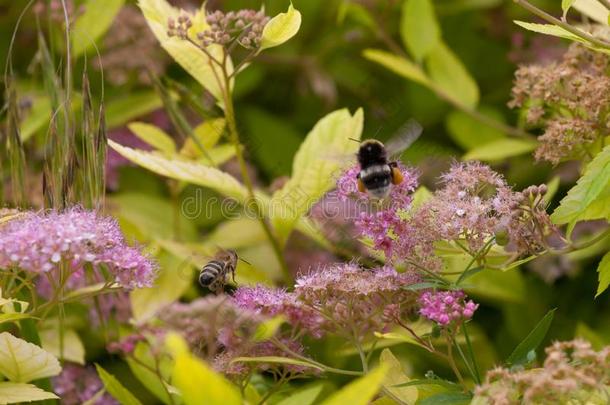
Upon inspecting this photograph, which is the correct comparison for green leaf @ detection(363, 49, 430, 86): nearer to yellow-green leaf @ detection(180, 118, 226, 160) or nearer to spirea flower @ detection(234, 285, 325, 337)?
yellow-green leaf @ detection(180, 118, 226, 160)

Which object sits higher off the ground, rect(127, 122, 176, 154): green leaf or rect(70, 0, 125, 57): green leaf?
rect(70, 0, 125, 57): green leaf

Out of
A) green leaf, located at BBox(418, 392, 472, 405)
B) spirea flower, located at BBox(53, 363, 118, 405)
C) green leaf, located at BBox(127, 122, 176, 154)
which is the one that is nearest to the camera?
green leaf, located at BBox(418, 392, 472, 405)

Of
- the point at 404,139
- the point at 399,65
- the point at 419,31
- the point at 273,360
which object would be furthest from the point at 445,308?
the point at 419,31

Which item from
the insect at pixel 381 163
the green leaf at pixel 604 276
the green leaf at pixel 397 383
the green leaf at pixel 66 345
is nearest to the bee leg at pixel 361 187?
the insect at pixel 381 163

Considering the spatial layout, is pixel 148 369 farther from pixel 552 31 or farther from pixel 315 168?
pixel 552 31

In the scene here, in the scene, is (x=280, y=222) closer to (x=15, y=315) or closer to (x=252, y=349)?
(x=252, y=349)

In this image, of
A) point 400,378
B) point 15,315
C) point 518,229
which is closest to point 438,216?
point 518,229

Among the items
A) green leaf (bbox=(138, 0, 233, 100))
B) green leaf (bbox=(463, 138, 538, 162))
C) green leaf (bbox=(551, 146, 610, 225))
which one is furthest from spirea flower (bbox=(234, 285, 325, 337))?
green leaf (bbox=(463, 138, 538, 162))

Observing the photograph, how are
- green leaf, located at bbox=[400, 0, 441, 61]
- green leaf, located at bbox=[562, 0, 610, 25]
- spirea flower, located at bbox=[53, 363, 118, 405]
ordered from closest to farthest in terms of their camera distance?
1. green leaf, located at bbox=[562, 0, 610, 25]
2. spirea flower, located at bbox=[53, 363, 118, 405]
3. green leaf, located at bbox=[400, 0, 441, 61]
